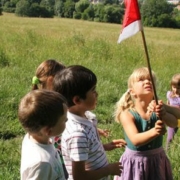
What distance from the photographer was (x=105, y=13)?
5412cm

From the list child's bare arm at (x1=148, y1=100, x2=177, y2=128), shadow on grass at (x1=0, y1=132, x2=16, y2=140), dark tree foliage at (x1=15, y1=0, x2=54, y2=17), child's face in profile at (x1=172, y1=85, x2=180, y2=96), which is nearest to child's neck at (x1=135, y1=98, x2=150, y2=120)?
child's bare arm at (x1=148, y1=100, x2=177, y2=128)

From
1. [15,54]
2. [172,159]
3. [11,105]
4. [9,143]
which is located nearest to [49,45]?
[15,54]

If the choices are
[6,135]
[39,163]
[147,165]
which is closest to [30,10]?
[6,135]

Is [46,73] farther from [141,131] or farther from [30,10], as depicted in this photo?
[30,10]

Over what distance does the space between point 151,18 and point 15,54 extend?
43.0m

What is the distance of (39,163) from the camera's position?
182cm

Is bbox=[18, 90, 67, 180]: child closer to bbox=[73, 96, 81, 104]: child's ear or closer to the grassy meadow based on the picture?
bbox=[73, 96, 81, 104]: child's ear

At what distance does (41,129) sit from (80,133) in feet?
0.93

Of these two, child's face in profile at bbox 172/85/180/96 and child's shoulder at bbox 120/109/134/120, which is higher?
child's shoulder at bbox 120/109/134/120

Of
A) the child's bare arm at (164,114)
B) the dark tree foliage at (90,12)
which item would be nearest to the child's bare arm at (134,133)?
the child's bare arm at (164,114)

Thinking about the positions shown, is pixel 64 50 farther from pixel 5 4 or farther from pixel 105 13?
pixel 5 4

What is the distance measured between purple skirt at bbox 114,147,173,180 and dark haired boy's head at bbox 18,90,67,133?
3.29 ft

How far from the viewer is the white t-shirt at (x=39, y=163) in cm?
182

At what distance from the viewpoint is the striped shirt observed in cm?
208
